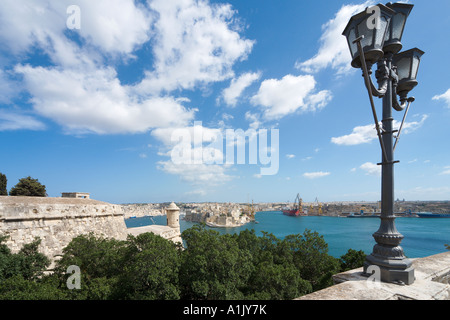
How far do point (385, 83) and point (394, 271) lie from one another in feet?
10.0

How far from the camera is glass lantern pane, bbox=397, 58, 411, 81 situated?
407 cm

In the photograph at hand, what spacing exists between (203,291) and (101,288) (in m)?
3.32

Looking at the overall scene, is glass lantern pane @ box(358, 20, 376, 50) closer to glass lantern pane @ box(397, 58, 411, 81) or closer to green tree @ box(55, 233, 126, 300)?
glass lantern pane @ box(397, 58, 411, 81)

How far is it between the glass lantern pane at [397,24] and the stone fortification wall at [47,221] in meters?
15.5

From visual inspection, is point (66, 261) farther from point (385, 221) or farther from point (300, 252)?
point (300, 252)

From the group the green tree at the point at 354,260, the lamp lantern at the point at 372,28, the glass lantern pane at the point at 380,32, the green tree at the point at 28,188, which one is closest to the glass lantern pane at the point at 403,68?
the lamp lantern at the point at 372,28

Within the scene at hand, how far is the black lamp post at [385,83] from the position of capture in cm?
321

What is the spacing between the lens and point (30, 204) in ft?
36.3

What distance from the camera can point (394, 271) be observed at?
3176 mm

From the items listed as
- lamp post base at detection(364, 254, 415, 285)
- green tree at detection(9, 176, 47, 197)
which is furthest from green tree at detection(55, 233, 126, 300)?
green tree at detection(9, 176, 47, 197)

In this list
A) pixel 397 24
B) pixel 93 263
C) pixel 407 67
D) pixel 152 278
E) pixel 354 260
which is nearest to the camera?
pixel 397 24

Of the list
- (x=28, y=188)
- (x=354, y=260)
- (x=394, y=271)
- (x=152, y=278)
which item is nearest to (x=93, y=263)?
(x=152, y=278)

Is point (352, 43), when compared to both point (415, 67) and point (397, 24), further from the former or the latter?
point (415, 67)
